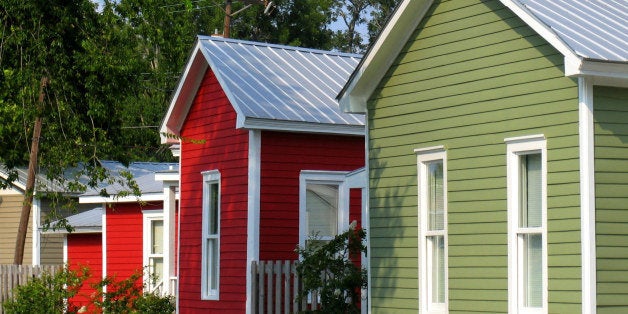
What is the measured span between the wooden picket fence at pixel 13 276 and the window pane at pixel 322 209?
6.20 meters

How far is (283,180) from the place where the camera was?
23.3 m

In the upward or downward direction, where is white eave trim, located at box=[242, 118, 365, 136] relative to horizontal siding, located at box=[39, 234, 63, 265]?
upward

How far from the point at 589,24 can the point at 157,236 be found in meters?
17.5

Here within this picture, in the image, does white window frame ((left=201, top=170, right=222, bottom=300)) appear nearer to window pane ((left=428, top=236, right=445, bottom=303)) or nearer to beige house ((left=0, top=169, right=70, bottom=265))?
window pane ((left=428, top=236, right=445, bottom=303))

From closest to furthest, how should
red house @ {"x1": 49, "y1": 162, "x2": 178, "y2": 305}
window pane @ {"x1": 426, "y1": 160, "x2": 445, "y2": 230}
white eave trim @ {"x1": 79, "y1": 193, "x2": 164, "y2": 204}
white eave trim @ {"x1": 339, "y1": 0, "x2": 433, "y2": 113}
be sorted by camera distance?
window pane @ {"x1": 426, "y1": 160, "x2": 445, "y2": 230}
white eave trim @ {"x1": 339, "y1": 0, "x2": 433, "y2": 113}
red house @ {"x1": 49, "y1": 162, "x2": 178, "y2": 305}
white eave trim @ {"x1": 79, "y1": 193, "x2": 164, "y2": 204}

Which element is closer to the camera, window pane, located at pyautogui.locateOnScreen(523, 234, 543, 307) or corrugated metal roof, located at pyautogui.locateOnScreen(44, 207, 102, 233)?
window pane, located at pyautogui.locateOnScreen(523, 234, 543, 307)

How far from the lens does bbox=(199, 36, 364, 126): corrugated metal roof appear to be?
76.7ft

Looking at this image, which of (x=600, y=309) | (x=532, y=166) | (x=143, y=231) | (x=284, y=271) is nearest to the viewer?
(x=600, y=309)

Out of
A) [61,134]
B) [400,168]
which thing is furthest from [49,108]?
[400,168]

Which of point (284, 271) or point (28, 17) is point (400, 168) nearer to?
point (284, 271)

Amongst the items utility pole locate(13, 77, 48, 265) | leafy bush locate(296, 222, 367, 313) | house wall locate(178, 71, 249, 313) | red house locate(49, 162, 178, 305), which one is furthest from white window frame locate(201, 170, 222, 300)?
leafy bush locate(296, 222, 367, 313)

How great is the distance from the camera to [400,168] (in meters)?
18.3

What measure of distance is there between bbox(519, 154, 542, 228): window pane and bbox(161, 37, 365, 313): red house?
18.9 ft

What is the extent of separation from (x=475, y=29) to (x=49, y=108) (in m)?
8.07
